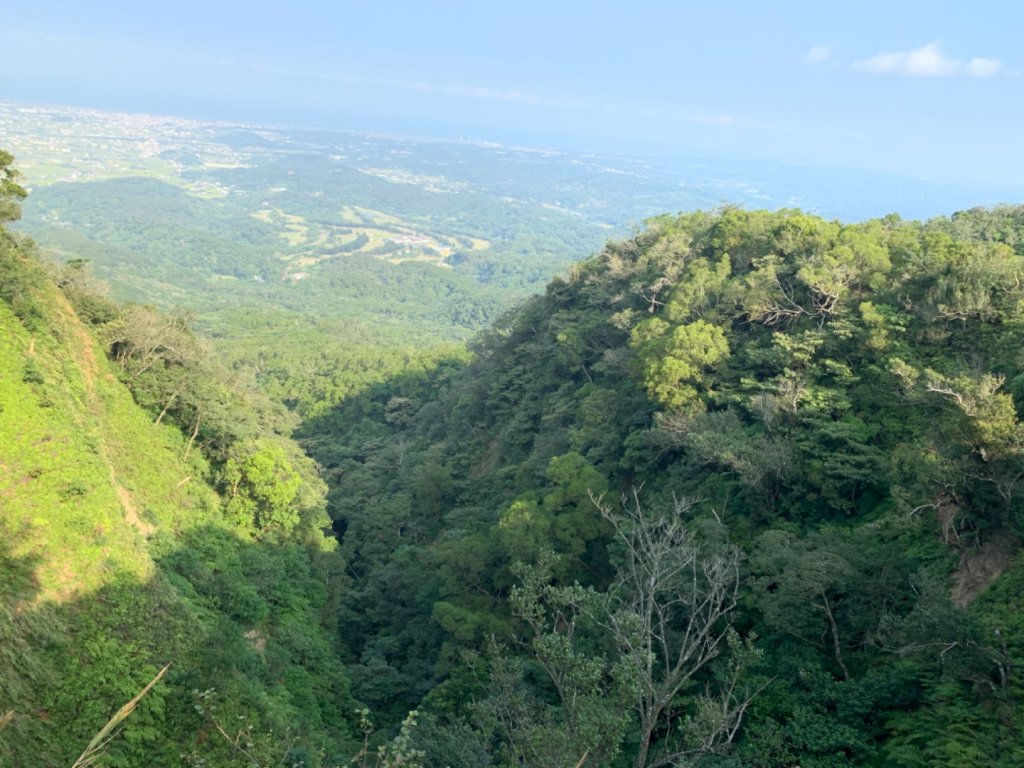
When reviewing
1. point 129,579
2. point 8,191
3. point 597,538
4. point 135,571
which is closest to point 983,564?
point 597,538

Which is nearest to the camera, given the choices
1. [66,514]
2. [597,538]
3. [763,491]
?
[66,514]

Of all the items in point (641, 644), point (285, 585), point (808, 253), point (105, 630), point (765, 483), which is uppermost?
point (808, 253)

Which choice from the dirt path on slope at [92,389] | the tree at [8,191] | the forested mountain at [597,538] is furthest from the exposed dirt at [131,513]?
the tree at [8,191]

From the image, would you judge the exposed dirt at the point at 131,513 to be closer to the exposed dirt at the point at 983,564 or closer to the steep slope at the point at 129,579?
the steep slope at the point at 129,579

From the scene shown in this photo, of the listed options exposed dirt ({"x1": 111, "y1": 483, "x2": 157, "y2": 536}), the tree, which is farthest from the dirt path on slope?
the tree

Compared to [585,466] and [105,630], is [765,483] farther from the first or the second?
[105,630]

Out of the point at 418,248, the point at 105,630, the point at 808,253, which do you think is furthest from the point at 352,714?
the point at 418,248

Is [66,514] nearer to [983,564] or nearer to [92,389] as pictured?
[92,389]

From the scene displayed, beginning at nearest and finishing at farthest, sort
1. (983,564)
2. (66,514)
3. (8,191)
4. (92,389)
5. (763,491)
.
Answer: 1. (983,564)
2. (66,514)
3. (763,491)
4. (92,389)
5. (8,191)

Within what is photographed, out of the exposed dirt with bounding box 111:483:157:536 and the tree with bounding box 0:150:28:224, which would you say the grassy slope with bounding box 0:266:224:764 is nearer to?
the exposed dirt with bounding box 111:483:157:536
